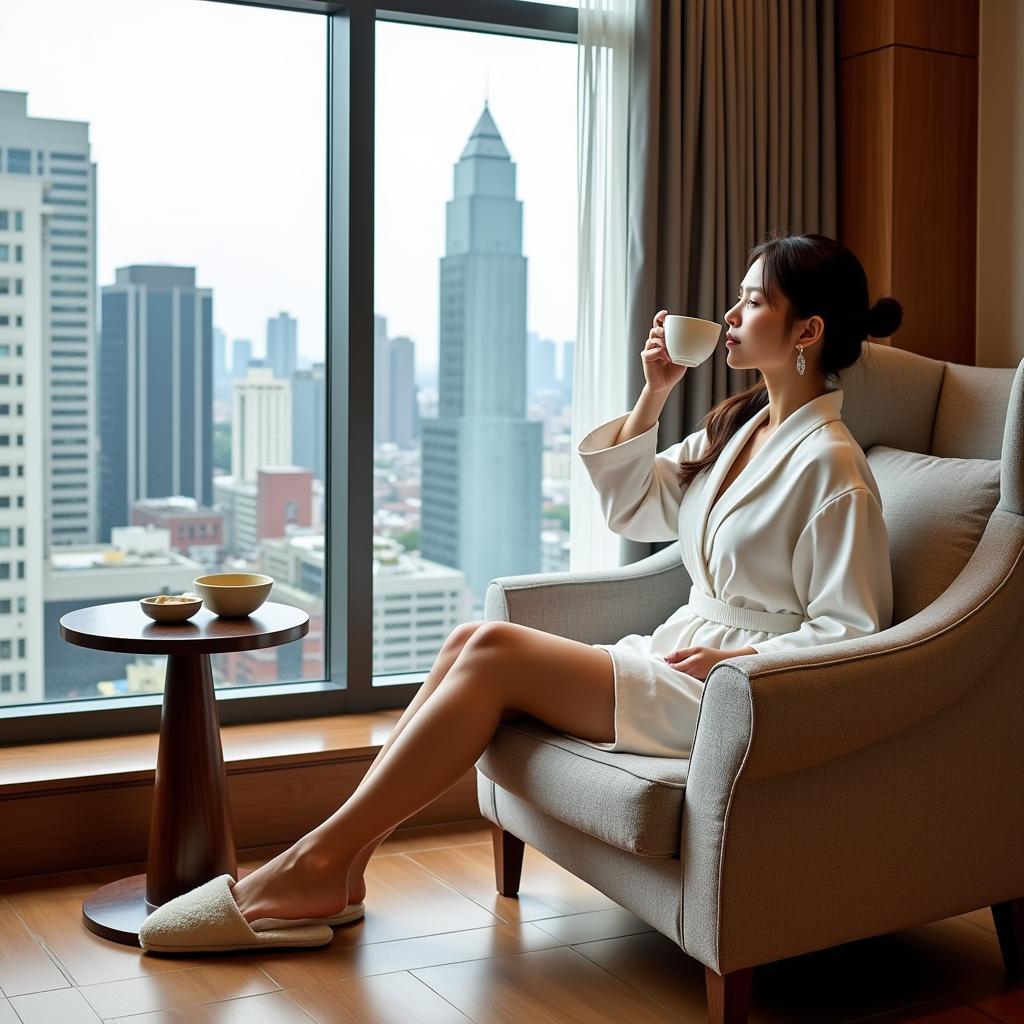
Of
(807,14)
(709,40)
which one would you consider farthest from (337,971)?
(807,14)

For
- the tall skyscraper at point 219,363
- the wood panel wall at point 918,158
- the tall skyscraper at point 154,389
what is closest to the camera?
the tall skyscraper at point 154,389

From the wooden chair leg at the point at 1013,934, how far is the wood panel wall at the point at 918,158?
5.16ft

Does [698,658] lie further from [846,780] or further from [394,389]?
[394,389]

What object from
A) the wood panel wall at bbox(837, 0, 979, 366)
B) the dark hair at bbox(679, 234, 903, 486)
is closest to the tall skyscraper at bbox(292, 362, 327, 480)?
the dark hair at bbox(679, 234, 903, 486)

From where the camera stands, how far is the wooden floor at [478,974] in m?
2.20

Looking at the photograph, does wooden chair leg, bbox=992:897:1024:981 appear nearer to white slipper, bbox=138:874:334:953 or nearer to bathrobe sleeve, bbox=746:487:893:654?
bathrobe sleeve, bbox=746:487:893:654

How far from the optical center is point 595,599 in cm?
278

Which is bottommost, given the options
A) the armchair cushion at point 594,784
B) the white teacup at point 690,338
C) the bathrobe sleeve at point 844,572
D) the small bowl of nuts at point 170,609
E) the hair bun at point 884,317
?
the armchair cushion at point 594,784

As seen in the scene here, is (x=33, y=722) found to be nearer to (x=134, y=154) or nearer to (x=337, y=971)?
(x=337, y=971)

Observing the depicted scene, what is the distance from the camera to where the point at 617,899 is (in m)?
2.26

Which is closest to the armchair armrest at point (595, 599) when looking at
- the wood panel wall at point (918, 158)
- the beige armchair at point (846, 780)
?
the beige armchair at point (846, 780)

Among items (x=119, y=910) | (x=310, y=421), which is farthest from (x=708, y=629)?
(x=310, y=421)

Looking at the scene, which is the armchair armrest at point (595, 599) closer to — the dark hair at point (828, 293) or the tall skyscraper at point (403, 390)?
the dark hair at point (828, 293)

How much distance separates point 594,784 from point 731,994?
0.39 meters
